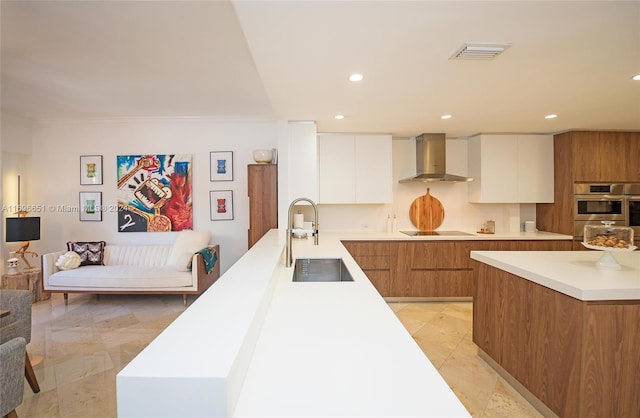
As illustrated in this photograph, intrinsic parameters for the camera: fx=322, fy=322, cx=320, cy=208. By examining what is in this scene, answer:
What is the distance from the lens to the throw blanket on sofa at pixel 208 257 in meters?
4.15

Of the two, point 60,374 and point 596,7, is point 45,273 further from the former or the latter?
point 596,7

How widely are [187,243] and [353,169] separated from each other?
2488 mm

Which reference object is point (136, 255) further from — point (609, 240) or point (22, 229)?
point (609, 240)

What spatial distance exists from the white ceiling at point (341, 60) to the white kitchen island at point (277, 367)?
53.9 inches

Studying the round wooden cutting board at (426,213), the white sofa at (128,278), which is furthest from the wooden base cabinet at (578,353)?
the white sofa at (128,278)

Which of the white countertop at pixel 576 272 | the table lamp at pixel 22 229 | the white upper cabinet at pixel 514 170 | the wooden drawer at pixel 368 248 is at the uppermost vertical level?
the white upper cabinet at pixel 514 170

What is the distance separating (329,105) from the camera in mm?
Result: 3084

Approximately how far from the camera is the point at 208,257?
4207 millimetres

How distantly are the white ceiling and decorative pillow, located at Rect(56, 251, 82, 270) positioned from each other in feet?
6.34

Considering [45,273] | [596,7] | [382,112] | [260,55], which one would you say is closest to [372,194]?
[382,112]

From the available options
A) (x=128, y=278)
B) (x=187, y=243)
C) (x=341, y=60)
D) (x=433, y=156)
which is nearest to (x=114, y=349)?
(x=128, y=278)

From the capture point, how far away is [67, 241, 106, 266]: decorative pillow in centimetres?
441

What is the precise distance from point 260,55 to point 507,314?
7.99 ft

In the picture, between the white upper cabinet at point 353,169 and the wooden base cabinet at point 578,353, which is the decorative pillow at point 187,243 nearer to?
the white upper cabinet at point 353,169
